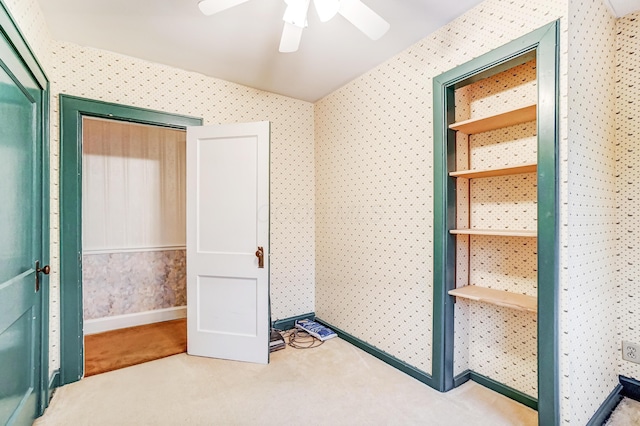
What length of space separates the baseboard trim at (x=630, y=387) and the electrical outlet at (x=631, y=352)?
0.13 m

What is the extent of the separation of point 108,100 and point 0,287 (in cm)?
172

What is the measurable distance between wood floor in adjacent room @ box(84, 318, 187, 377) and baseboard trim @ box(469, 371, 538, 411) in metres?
2.46

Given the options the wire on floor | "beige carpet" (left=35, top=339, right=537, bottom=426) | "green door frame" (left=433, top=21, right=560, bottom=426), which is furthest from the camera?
the wire on floor

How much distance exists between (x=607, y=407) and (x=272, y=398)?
2.09 metres

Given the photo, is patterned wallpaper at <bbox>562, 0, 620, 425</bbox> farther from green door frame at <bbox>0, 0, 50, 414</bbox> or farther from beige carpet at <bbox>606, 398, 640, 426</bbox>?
green door frame at <bbox>0, 0, 50, 414</bbox>

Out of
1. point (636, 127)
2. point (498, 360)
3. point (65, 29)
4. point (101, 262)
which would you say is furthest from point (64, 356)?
point (636, 127)

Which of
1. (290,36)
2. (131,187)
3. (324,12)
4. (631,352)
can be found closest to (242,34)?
(290,36)

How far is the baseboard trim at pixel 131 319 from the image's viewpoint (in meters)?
3.27

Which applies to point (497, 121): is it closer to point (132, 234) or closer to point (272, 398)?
point (272, 398)

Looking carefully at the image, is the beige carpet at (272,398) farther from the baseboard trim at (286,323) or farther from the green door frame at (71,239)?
the baseboard trim at (286,323)

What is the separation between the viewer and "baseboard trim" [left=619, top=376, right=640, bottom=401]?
1972mm

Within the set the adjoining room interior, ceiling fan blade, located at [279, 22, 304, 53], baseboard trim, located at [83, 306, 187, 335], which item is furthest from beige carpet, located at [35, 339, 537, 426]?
ceiling fan blade, located at [279, 22, 304, 53]

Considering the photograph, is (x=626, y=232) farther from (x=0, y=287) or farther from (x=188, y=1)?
(x=0, y=287)

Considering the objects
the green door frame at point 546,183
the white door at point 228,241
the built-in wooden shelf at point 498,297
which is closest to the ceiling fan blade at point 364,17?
the green door frame at point 546,183
